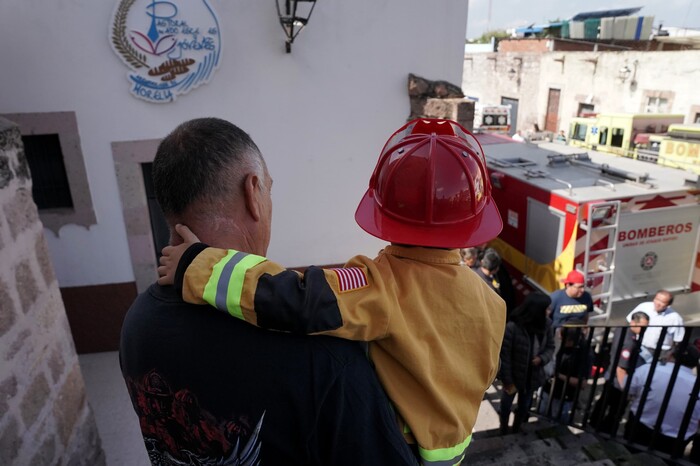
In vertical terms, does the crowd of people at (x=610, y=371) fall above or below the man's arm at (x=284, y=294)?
below

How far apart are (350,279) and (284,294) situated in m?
0.19

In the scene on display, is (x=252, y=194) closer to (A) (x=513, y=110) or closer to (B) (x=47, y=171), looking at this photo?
(B) (x=47, y=171)

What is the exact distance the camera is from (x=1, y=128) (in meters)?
2.71

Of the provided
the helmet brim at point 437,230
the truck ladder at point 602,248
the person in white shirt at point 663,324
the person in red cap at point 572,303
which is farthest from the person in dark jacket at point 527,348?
the helmet brim at point 437,230

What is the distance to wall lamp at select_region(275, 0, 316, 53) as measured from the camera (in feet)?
13.7

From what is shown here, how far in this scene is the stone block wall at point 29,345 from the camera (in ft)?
8.05

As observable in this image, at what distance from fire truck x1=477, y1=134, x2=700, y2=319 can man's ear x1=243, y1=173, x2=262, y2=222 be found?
17.1ft

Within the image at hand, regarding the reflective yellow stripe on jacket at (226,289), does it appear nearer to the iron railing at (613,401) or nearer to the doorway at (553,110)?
the iron railing at (613,401)

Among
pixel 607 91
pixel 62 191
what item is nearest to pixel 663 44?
pixel 607 91

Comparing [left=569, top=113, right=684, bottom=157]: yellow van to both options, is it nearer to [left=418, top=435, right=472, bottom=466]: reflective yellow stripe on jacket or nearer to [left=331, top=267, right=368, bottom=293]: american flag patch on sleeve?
[left=418, top=435, right=472, bottom=466]: reflective yellow stripe on jacket

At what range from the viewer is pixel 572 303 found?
5.09 m

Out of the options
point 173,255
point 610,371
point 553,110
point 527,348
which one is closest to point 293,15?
point 173,255

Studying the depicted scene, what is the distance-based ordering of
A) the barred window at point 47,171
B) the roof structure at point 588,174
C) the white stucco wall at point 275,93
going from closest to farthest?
1. the white stucco wall at point 275,93
2. the barred window at point 47,171
3. the roof structure at point 588,174

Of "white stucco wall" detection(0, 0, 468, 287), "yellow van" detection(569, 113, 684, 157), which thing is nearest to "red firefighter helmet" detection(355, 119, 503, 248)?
"white stucco wall" detection(0, 0, 468, 287)
